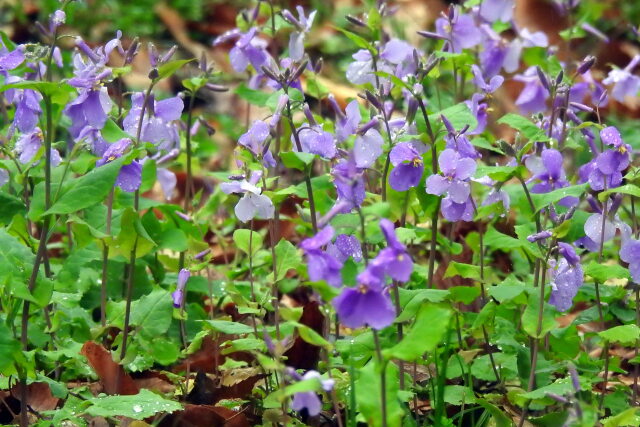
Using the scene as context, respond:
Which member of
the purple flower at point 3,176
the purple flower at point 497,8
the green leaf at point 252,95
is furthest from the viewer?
the purple flower at point 497,8

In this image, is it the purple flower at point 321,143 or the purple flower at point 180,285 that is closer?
the purple flower at point 321,143

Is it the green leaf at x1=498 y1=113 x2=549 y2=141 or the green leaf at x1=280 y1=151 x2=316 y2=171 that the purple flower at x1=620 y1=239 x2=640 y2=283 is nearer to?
the green leaf at x1=498 y1=113 x2=549 y2=141

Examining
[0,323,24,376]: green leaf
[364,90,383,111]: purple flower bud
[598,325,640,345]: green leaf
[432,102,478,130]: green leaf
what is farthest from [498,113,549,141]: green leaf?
[0,323,24,376]: green leaf

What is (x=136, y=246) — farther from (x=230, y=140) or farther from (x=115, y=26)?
A: (x=115, y=26)

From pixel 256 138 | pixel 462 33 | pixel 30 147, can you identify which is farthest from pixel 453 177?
pixel 30 147

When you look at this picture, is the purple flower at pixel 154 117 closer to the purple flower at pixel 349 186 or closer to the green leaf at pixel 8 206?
the green leaf at pixel 8 206

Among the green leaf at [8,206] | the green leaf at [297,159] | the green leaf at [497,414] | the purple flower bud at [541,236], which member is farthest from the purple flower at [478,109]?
the green leaf at [8,206]
